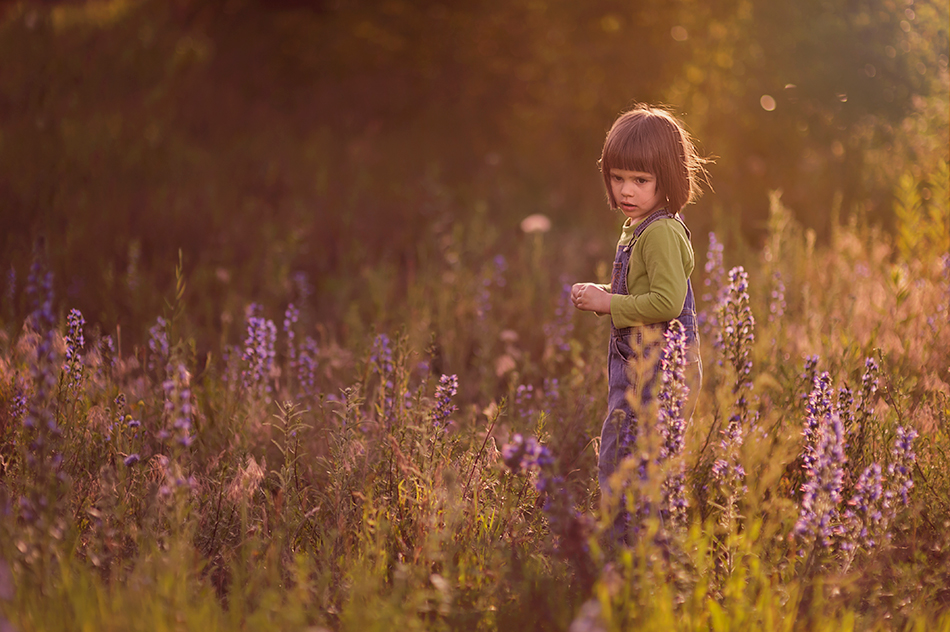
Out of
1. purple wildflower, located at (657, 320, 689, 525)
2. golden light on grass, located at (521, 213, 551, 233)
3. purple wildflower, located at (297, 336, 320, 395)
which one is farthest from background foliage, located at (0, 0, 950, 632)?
golden light on grass, located at (521, 213, 551, 233)

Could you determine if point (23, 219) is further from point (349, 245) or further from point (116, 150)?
point (349, 245)

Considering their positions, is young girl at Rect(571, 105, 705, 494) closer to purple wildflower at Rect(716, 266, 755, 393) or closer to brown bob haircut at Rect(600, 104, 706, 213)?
brown bob haircut at Rect(600, 104, 706, 213)

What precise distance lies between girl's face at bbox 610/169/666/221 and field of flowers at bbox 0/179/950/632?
410mm

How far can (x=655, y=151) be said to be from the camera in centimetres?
254

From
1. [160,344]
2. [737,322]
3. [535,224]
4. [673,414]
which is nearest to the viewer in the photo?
[673,414]

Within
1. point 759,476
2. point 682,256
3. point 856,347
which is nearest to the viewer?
point 682,256

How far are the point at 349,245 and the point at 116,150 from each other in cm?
243

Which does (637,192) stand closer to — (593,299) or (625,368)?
(593,299)

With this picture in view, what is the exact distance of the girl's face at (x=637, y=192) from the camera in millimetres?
2576

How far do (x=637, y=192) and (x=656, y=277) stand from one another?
0.34 metres

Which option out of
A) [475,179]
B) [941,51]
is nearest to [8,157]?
[475,179]

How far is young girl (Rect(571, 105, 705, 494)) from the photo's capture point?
2.46 m

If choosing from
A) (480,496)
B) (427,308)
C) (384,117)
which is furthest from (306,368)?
(384,117)

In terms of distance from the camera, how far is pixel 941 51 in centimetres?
553
